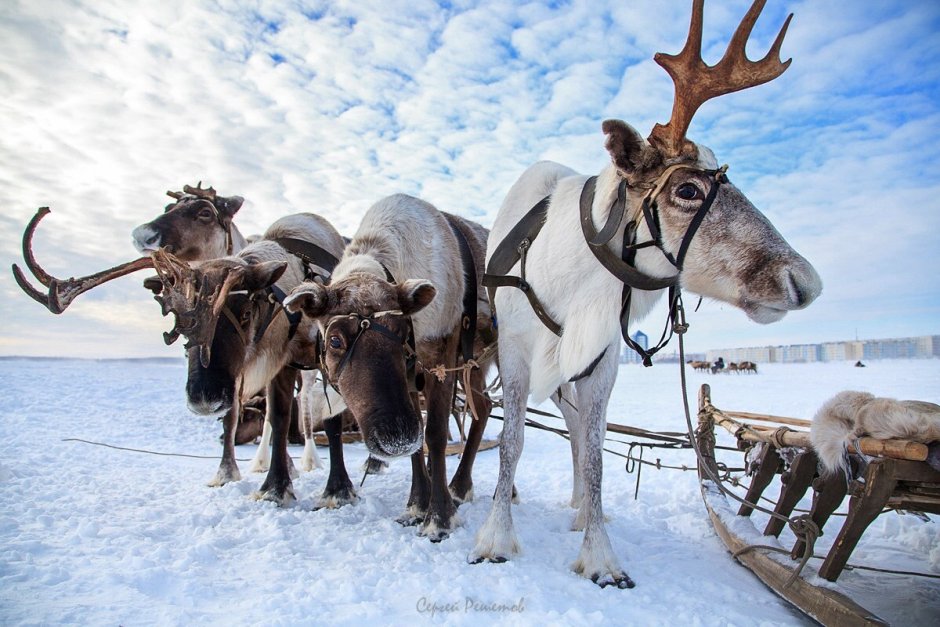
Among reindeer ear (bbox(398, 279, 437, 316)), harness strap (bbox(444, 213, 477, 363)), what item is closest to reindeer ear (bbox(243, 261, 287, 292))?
reindeer ear (bbox(398, 279, 437, 316))

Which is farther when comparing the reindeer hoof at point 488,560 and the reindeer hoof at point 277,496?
the reindeer hoof at point 277,496

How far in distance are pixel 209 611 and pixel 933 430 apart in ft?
11.1

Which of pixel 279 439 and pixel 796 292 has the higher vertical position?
pixel 796 292

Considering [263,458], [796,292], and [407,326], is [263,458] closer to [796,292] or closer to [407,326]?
[407,326]

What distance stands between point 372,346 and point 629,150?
1.96 m

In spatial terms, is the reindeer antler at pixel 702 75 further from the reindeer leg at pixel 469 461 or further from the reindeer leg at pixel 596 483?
the reindeer leg at pixel 469 461

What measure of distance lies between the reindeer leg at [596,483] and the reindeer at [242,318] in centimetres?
234

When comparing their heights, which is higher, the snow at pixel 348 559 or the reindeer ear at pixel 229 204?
the reindeer ear at pixel 229 204

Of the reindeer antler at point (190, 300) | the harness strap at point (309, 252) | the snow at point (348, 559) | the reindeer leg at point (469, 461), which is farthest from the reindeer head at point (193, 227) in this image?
the reindeer leg at point (469, 461)

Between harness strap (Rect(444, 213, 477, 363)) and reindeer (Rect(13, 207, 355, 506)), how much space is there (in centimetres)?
131

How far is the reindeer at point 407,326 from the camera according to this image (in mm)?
3176

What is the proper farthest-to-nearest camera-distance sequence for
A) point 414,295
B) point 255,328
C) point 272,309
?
point 272,309
point 255,328
point 414,295

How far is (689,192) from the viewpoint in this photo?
2785mm

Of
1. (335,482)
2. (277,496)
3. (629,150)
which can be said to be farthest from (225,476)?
(629,150)
